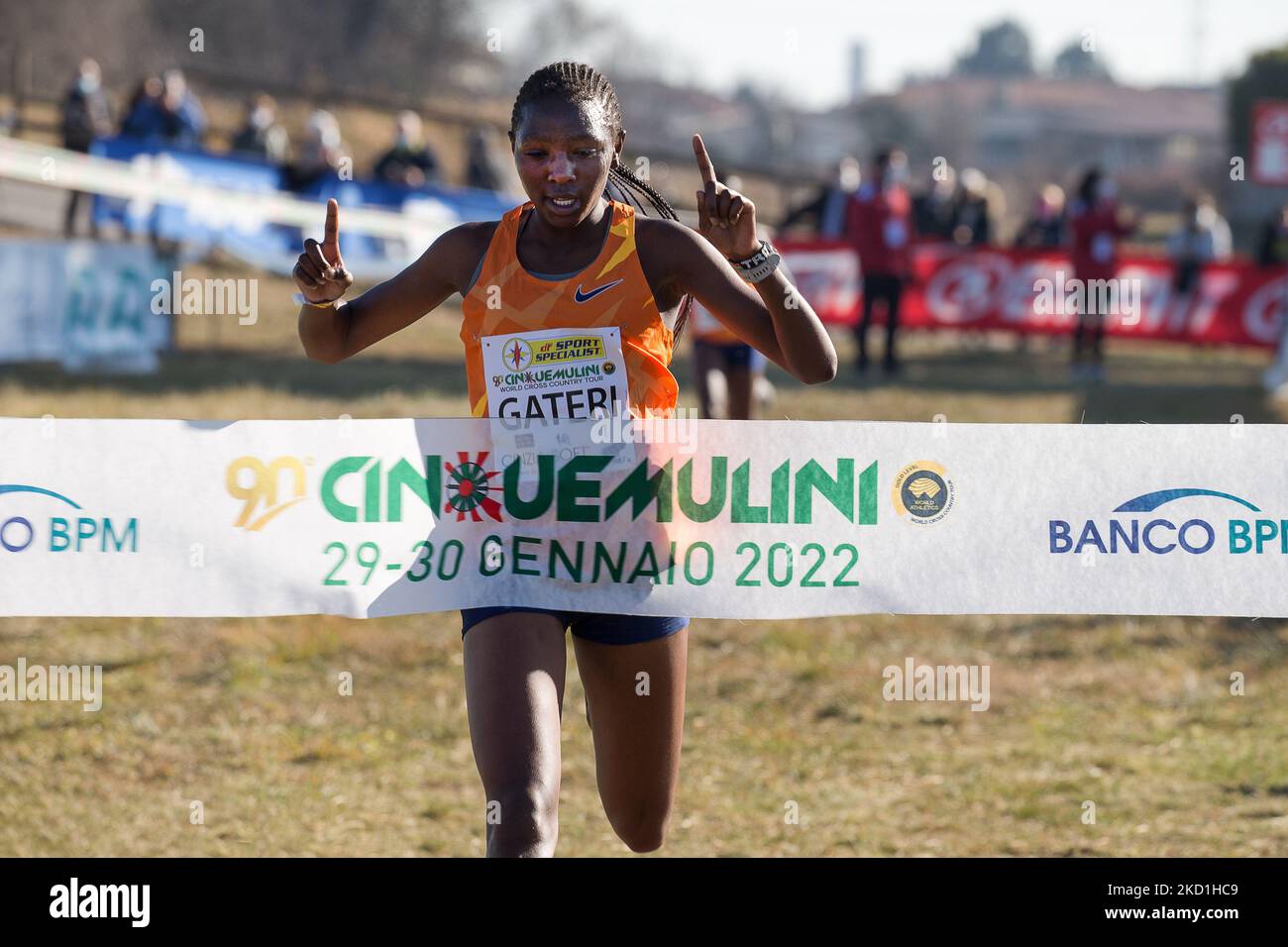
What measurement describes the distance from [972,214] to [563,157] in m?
18.8

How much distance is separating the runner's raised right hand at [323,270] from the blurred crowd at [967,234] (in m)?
11.7

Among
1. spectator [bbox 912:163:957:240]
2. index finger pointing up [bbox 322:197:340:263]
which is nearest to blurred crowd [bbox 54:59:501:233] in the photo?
spectator [bbox 912:163:957:240]

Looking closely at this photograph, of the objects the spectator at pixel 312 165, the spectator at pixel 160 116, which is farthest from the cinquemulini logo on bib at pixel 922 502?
the spectator at pixel 160 116

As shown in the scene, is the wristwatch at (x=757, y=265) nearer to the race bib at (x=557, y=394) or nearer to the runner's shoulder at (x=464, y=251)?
the race bib at (x=557, y=394)

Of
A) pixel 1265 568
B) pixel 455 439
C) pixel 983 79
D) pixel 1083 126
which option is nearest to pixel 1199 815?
pixel 1265 568

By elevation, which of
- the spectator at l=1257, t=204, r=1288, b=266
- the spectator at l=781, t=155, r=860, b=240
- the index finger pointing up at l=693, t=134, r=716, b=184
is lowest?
the index finger pointing up at l=693, t=134, r=716, b=184

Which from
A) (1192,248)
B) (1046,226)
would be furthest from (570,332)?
(1046,226)

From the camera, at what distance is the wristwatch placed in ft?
11.9

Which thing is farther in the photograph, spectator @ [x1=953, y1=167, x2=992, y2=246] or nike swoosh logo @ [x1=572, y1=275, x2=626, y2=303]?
spectator @ [x1=953, y1=167, x2=992, y2=246]

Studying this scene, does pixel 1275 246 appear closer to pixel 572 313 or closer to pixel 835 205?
pixel 835 205

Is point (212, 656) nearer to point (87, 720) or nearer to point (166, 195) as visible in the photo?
point (87, 720)

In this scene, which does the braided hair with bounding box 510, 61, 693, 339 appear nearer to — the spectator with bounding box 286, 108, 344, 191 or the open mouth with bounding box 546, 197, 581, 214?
the open mouth with bounding box 546, 197, 581, 214

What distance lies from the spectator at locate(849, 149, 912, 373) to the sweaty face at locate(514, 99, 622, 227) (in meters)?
13.5

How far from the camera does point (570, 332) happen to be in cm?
376
